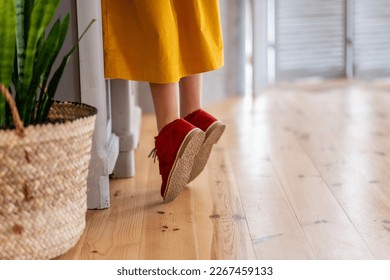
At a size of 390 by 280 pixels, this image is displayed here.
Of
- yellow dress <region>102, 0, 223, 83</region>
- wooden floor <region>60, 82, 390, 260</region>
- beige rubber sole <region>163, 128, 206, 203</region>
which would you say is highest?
yellow dress <region>102, 0, 223, 83</region>

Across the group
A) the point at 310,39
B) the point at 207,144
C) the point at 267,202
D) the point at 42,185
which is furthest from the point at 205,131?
the point at 310,39

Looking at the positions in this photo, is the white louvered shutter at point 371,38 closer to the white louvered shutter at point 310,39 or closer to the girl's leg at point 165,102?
the white louvered shutter at point 310,39

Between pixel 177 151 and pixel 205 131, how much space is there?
0.15 meters

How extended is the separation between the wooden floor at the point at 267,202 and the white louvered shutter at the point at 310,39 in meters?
1.13

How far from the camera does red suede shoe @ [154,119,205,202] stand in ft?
6.25

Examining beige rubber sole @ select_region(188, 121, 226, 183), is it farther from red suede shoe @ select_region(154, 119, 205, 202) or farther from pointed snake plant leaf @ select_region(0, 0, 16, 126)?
pointed snake plant leaf @ select_region(0, 0, 16, 126)

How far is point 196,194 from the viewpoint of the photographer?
82.7 inches

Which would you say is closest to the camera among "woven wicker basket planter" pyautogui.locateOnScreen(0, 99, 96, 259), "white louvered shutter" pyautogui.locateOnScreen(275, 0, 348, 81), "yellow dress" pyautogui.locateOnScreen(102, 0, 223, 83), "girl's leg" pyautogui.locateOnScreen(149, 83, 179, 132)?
"woven wicker basket planter" pyautogui.locateOnScreen(0, 99, 96, 259)

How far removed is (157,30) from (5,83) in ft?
1.60

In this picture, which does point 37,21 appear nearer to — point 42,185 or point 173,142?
point 42,185

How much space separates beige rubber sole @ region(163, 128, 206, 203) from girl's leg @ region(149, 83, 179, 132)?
0.42 ft

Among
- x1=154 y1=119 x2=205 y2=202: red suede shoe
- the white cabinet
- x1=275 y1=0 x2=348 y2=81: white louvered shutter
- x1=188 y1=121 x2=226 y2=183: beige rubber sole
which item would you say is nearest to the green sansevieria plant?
the white cabinet

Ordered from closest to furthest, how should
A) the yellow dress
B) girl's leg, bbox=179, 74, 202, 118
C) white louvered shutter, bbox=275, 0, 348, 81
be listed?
the yellow dress, girl's leg, bbox=179, 74, 202, 118, white louvered shutter, bbox=275, 0, 348, 81

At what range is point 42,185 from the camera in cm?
150
